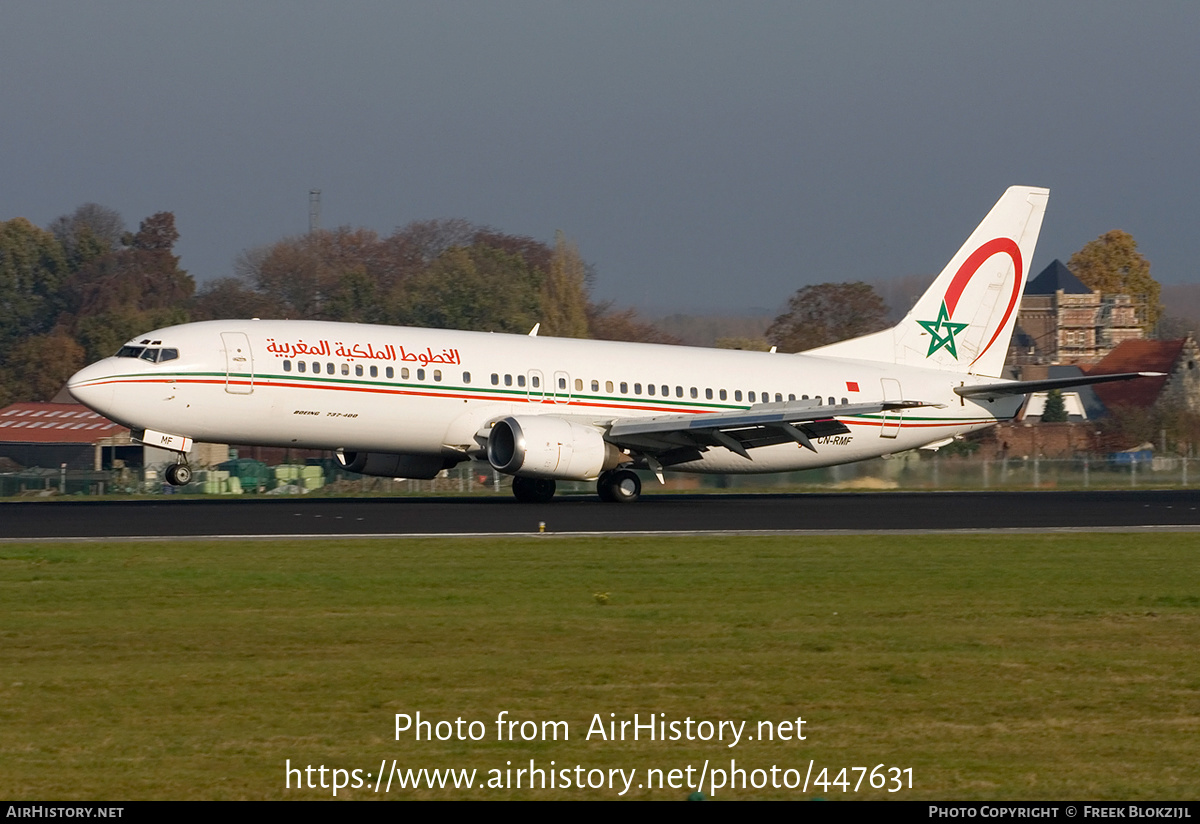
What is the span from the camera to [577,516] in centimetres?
2952

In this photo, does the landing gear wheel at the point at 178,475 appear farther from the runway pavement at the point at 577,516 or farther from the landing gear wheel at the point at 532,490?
the landing gear wheel at the point at 532,490

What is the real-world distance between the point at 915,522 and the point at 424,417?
33.6ft

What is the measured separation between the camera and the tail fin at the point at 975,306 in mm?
39625

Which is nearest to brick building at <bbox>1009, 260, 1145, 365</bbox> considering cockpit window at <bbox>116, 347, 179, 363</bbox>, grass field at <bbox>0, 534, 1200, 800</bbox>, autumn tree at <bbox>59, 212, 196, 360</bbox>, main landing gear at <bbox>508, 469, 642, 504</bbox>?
autumn tree at <bbox>59, 212, 196, 360</bbox>

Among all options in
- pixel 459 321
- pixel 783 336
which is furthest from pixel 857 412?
pixel 783 336

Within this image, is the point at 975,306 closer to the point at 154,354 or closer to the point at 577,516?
the point at 577,516

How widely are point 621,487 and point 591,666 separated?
852 inches

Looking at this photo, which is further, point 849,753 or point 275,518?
point 275,518

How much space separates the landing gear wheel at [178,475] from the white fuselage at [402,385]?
1.07 meters

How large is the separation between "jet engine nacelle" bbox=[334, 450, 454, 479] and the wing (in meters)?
4.12

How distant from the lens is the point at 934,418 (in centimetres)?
3853

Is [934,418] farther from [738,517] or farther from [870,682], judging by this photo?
[870,682]

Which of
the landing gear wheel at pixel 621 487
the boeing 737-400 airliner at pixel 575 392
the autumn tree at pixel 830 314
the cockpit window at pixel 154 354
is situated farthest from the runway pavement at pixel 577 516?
the autumn tree at pixel 830 314

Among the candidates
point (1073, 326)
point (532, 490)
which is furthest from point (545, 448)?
point (1073, 326)
